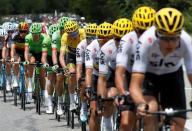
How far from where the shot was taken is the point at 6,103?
15.2 m

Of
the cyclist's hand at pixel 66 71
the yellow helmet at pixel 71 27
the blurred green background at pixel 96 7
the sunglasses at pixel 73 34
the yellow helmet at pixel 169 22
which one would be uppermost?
the blurred green background at pixel 96 7

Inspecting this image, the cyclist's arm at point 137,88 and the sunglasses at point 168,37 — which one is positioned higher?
the sunglasses at point 168,37

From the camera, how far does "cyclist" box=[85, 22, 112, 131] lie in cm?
873

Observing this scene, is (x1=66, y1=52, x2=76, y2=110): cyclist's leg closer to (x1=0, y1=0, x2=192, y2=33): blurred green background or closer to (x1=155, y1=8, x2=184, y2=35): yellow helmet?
(x1=155, y1=8, x2=184, y2=35): yellow helmet

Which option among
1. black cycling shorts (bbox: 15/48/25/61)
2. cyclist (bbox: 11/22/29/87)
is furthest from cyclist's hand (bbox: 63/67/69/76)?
black cycling shorts (bbox: 15/48/25/61)

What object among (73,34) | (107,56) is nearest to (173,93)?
(107,56)

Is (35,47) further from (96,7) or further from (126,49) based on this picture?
(96,7)

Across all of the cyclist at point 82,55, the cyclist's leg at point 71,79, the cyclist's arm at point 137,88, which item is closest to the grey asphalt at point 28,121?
the cyclist's leg at point 71,79

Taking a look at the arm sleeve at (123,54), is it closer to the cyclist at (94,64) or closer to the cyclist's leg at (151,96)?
the cyclist's leg at (151,96)

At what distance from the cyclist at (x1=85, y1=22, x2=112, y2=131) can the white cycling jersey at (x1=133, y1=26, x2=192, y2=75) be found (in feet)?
7.83

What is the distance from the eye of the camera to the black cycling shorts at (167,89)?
21.2 ft

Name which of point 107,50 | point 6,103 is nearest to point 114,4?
point 6,103

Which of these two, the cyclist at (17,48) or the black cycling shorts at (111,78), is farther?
the cyclist at (17,48)

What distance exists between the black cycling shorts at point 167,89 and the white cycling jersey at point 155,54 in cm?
22
